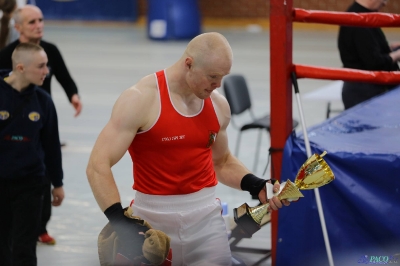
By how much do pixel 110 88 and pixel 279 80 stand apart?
22.8 ft

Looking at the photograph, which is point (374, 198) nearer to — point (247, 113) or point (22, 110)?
point (22, 110)

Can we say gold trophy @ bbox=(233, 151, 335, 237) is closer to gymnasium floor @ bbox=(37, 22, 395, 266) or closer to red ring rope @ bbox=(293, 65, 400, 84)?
red ring rope @ bbox=(293, 65, 400, 84)

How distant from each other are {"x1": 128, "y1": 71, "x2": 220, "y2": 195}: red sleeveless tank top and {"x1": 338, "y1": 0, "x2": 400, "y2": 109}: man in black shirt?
2.42 m

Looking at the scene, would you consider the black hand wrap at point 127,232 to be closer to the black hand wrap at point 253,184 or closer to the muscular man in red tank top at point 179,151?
the muscular man in red tank top at point 179,151

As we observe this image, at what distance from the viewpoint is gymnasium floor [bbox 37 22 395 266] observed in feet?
17.3

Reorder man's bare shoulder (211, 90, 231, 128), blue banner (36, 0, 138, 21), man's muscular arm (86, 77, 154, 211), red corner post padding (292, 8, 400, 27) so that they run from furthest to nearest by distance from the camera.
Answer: blue banner (36, 0, 138, 21) < red corner post padding (292, 8, 400, 27) < man's bare shoulder (211, 90, 231, 128) < man's muscular arm (86, 77, 154, 211)

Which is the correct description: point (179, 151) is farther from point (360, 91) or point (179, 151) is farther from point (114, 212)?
point (360, 91)

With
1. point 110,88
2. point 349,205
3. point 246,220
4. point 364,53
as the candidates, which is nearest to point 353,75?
point 349,205

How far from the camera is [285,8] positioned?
148 inches

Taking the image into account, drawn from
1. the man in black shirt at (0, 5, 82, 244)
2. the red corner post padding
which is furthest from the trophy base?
the man in black shirt at (0, 5, 82, 244)

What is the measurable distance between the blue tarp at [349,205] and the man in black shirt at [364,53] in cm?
138

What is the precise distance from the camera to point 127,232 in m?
2.79

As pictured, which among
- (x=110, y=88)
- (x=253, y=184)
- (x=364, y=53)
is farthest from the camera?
(x=110, y=88)

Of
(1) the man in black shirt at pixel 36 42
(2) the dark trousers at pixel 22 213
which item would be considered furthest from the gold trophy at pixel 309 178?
(1) the man in black shirt at pixel 36 42
